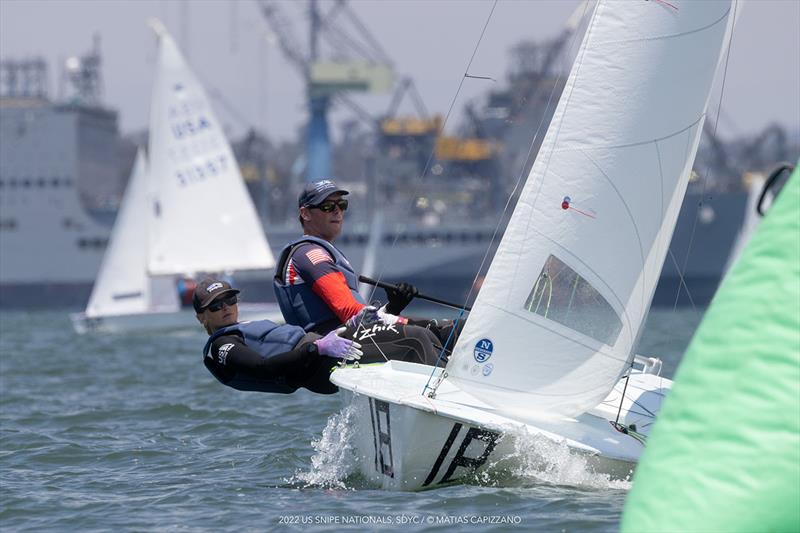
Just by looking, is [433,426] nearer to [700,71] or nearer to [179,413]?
[700,71]

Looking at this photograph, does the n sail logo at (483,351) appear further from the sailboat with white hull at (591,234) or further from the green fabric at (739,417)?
the green fabric at (739,417)

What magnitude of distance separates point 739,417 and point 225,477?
3.80 meters

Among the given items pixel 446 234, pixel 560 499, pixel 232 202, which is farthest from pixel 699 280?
pixel 560 499

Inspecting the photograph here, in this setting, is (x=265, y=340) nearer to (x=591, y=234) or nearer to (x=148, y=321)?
(x=591, y=234)

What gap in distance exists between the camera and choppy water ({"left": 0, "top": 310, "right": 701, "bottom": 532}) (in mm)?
5555

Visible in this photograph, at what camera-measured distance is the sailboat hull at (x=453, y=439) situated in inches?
227

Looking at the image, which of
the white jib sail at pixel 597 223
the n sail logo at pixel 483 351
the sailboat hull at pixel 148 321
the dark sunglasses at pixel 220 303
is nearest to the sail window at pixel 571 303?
the white jib sail at pixel 597 223

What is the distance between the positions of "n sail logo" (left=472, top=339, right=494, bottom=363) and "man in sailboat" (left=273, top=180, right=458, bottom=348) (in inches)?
16.1

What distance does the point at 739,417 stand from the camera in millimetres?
3594

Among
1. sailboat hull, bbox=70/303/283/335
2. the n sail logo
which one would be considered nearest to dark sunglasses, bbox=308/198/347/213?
the n sail logo

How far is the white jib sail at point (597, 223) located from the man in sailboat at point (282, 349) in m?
0.55

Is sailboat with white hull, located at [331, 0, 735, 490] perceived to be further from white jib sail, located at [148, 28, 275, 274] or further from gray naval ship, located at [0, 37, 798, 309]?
gray naval ship, located at [0, 37, 798, 309]

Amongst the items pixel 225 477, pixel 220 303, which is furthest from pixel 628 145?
pixel 225 477

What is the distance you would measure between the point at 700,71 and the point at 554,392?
158 centimetres
